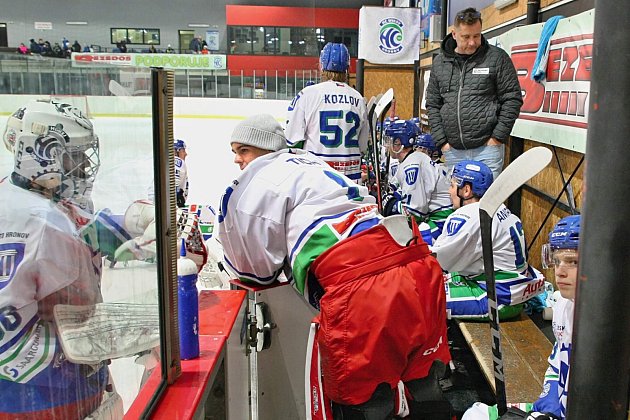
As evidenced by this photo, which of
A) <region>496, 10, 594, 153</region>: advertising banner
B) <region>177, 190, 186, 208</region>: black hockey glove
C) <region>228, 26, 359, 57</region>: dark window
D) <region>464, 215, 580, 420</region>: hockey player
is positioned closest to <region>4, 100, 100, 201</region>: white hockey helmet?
<region>464, 215, 580, 420</region>: hockey player

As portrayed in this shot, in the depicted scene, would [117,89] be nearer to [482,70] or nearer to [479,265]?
[479,265]

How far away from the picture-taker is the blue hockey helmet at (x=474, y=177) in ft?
9.21

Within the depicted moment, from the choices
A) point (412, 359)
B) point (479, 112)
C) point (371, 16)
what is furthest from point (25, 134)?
point (371, 16)

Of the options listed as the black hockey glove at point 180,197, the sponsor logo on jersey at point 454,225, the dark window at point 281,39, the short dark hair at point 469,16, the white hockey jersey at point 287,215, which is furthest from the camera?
the dark window at point 281,39

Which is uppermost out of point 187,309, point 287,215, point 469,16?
point 469,16

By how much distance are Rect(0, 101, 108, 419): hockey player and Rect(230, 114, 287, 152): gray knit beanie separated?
2.60ft

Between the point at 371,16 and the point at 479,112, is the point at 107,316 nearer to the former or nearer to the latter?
the point at 479,112

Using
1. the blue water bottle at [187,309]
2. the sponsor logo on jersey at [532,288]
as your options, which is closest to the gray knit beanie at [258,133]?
the blue water bottle at [187,309]

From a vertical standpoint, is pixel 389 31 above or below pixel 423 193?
above

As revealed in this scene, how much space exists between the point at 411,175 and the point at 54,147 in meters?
3.31

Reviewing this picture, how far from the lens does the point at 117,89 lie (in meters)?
0.94

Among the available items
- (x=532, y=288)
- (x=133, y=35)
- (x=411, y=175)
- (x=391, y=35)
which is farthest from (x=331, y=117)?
(x=133, y=35)

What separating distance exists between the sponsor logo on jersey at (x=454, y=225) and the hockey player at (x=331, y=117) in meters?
1.09

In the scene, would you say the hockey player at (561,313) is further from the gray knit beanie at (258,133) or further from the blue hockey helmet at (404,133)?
the blue hockey helmet at (404,133)
